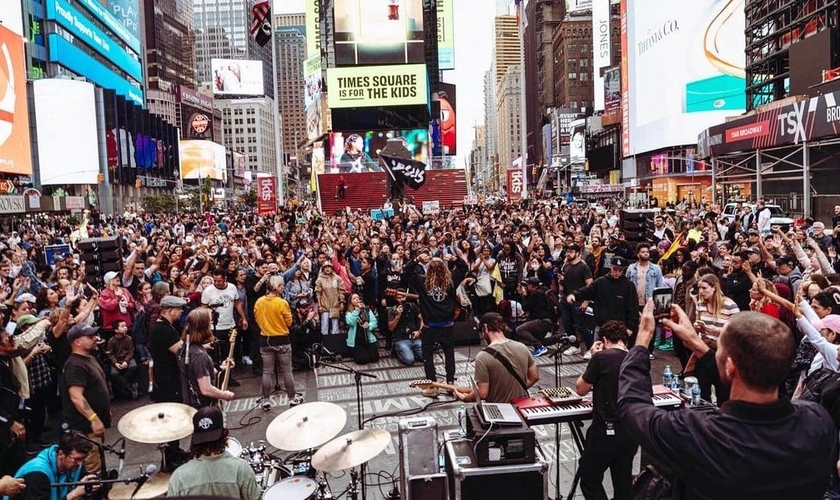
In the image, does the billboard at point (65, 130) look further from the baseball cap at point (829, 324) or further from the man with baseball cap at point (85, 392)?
the baseball cap at point (829, 324)

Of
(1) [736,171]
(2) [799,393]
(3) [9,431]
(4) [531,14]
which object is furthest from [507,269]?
(4) [531,14]

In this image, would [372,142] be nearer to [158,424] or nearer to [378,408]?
[378,408]

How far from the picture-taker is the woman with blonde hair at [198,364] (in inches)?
266

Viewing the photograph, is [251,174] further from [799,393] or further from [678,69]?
[799,393]

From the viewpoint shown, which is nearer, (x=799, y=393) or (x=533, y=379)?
(x=799, y=393)

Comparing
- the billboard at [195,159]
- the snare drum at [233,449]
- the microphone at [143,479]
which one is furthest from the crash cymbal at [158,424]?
the billboard at [195,159]

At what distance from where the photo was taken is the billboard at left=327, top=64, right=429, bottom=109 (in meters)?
65.3

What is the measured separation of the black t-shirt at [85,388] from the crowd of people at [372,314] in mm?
14

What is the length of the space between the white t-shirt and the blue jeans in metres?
2.99

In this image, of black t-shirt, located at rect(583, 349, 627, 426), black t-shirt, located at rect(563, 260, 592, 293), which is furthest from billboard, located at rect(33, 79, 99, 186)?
black t-shirt, located at rect(583, 349, 627, 426)

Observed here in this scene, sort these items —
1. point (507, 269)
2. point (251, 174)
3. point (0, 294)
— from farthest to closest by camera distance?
point (251, 174), point (507, 269), point (0, 294)

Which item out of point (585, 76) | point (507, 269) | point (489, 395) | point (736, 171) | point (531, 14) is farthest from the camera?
point (531, 14)

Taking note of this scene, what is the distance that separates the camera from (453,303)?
9.42m

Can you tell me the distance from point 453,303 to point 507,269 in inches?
179
